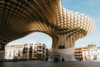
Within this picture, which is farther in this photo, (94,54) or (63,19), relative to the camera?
(94,54)

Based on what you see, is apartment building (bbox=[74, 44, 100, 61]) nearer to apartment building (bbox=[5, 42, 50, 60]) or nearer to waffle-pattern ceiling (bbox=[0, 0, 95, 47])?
apartment building (bbox=[5, 42, 50, 60])

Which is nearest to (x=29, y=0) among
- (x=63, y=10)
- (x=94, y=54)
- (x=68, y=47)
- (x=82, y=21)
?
(x=63, y=10)

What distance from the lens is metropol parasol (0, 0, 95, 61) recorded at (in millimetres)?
22812

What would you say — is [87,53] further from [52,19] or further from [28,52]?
[52,19]

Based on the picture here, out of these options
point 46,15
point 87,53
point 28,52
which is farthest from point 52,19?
point 87,53

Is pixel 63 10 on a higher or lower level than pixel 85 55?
higher

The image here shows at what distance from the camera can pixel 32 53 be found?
78.0m

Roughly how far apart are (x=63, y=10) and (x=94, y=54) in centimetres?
6540

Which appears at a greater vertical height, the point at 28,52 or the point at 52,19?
the point at 52,19

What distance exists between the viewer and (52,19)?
99.3 ft

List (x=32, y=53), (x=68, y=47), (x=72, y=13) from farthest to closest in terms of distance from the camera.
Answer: (x=32, y=53), (x=68, y=47), (x=72, y=13)

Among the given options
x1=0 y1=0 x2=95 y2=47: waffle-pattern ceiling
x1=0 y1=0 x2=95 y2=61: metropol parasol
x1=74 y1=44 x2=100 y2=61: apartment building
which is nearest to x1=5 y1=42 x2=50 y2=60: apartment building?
x1=74 y1=44 x2=100 y2=61: apartment building

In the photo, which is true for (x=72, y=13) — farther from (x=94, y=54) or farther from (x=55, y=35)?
(x=94, y=54)

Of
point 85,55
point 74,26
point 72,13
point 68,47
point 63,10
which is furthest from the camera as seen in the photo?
point 85,55
